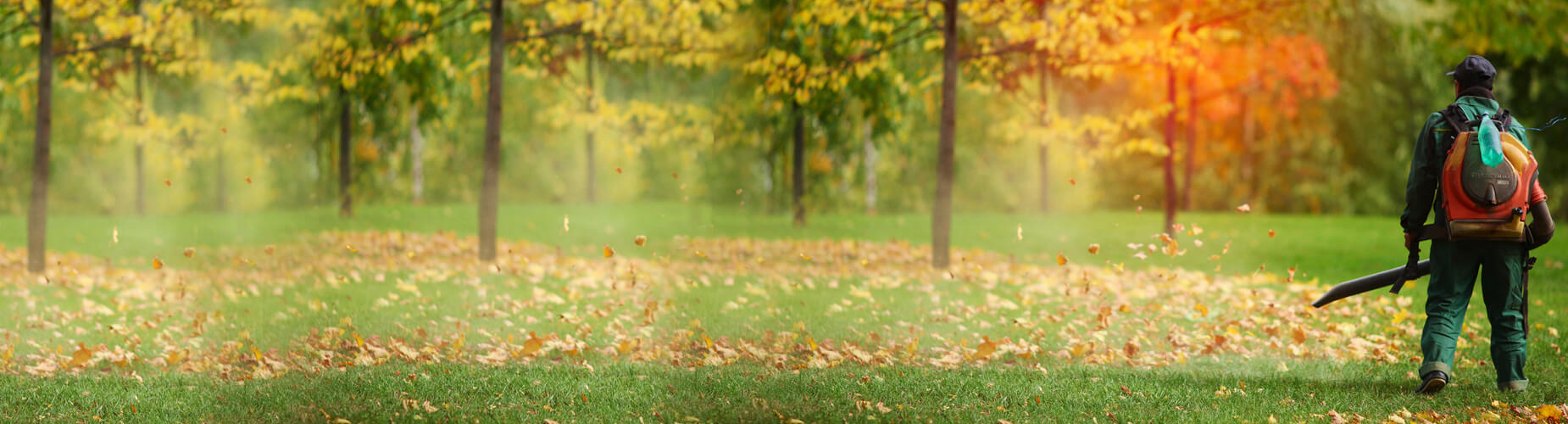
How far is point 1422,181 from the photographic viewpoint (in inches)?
242

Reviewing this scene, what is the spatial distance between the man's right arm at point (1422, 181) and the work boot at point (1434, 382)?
0.79 metres

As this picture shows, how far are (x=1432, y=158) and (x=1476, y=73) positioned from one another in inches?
20.3

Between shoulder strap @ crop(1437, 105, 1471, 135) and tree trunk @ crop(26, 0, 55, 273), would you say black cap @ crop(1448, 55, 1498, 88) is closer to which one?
shoulder strap @ crop(1437, 105, 1471, 135)

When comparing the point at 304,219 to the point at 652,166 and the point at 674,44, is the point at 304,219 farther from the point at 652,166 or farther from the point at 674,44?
the point at 674,44

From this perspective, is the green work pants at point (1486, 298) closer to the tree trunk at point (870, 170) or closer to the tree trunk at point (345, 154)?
the tree trunk at point (345, 154)

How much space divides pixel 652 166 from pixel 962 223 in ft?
31.3

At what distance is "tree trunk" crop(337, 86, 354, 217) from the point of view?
32.6 feet

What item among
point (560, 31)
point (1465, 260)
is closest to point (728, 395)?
point (1465, 260)

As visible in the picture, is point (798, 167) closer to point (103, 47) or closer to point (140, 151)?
point (103, 47)

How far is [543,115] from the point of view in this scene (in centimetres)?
1172

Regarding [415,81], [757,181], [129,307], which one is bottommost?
[129,307]

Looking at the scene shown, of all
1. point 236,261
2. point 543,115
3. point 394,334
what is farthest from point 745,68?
point 236,261

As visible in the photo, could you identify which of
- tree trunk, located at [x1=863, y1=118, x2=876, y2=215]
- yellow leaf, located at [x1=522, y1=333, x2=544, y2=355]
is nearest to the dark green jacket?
yellow leaf, located at [x1=522, y1=333, x2=544, y2=355]

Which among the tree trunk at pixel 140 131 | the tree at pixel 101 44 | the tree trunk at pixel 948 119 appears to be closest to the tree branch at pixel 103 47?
the tree at pixel 101 44
